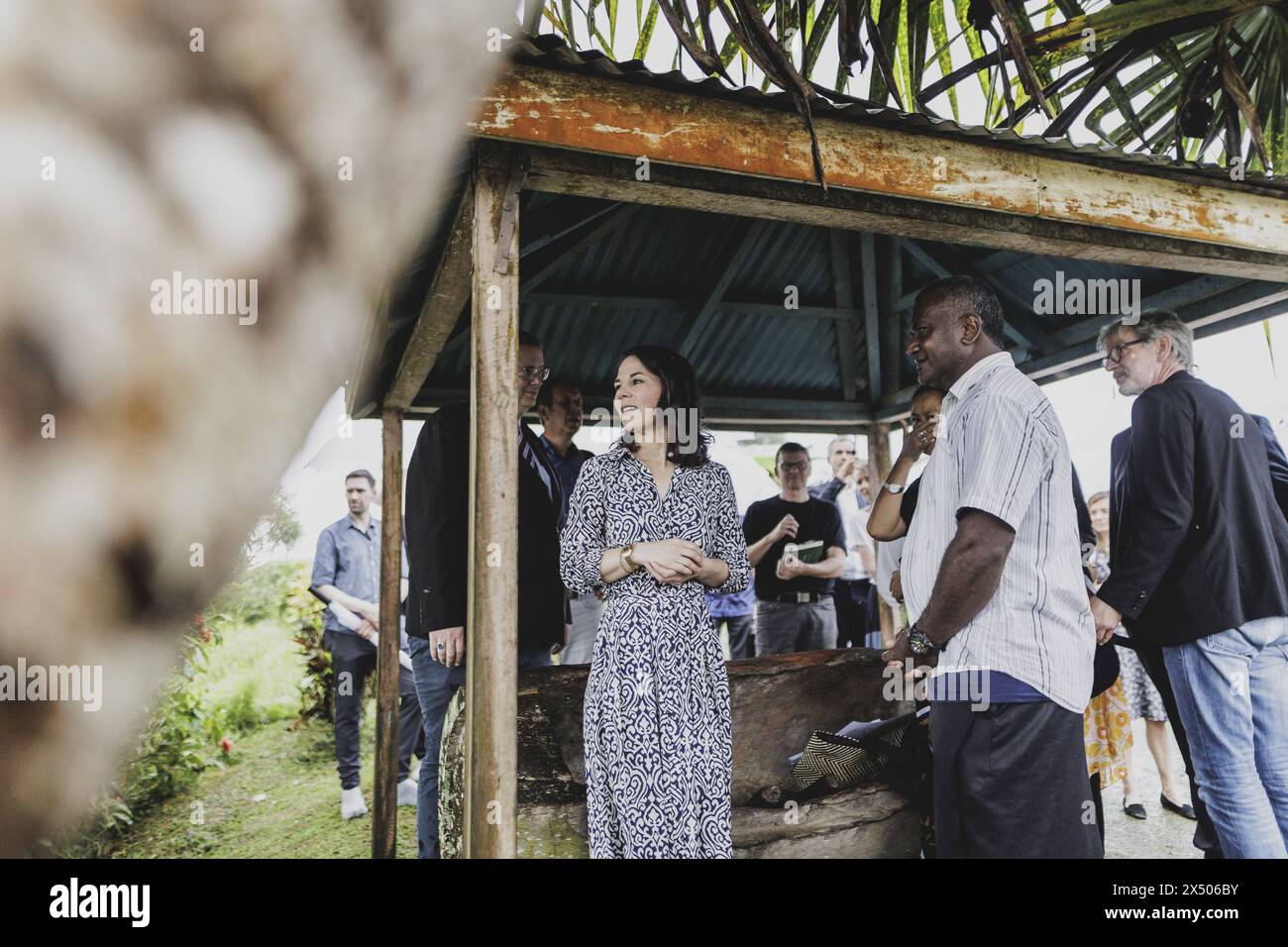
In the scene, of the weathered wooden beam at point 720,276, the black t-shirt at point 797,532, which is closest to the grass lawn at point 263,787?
the black t-shirt at point 797,532

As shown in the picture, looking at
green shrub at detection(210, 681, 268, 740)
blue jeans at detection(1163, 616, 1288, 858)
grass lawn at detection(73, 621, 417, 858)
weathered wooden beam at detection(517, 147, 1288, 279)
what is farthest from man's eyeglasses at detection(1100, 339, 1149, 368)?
green shrub at detection(210, 681, 268, 740)

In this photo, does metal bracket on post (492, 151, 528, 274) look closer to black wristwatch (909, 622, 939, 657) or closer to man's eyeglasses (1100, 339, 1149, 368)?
black wristwatch (909, 622, 939, 657)

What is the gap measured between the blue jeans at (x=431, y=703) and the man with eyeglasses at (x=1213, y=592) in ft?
8.11

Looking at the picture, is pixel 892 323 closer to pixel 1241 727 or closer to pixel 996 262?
pixel 996 262

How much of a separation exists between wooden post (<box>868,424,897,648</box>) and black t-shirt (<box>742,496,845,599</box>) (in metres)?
1.39

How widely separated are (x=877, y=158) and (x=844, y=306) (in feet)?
13.1

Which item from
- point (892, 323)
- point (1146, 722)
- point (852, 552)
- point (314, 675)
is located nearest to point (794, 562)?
point (852, 552)

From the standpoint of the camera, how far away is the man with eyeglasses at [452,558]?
3.77 meters

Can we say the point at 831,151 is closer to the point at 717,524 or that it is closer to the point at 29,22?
the point at 717,524

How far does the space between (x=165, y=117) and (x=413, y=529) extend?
4.00 m

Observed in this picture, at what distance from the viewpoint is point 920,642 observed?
2.65 metres

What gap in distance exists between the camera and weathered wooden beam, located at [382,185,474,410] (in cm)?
303
